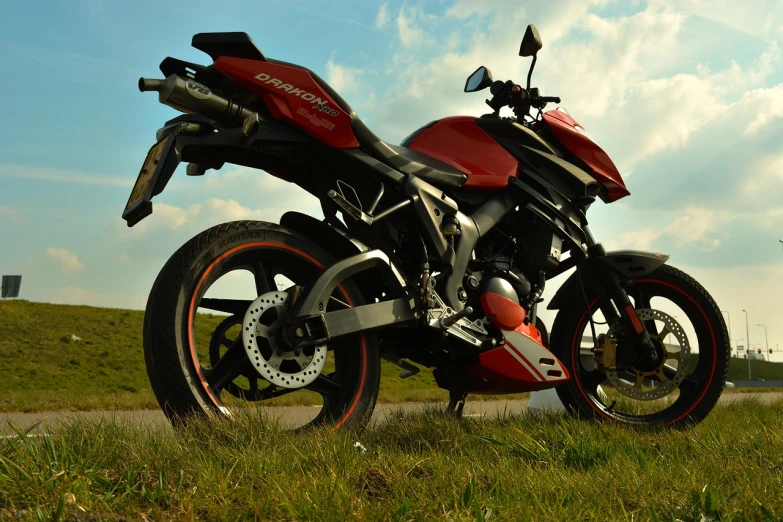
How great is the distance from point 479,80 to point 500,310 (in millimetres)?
1542

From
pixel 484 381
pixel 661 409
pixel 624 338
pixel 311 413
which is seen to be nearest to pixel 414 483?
pixel 484 381

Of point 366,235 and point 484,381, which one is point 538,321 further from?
point 366,235

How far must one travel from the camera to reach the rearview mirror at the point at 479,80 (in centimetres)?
436

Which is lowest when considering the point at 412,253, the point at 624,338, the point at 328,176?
the point at 624,338

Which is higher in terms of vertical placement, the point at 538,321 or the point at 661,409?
the point at 538,321

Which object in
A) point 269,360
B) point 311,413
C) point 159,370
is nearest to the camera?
point 159,370

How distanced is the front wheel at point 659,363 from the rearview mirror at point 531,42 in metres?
1.58

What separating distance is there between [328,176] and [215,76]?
0.72 meters

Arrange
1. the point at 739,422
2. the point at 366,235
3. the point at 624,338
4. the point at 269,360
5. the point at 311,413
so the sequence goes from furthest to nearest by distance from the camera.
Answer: the point at 311,413
the point at 624,338
the point at 739,422
the point at 366,235
the point at 269,360

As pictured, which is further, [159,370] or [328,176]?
[328,176]

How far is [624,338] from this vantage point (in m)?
4.59

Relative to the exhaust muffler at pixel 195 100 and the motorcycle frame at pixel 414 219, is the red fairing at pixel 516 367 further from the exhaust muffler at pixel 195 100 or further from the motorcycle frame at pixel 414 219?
the exhaust muffler at pixel 195 100

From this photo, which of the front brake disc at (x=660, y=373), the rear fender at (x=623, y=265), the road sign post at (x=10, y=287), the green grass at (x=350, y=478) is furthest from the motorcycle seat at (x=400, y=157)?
the road sign post at (x=10, y=287)

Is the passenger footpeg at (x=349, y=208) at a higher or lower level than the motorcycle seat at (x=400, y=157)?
lower
